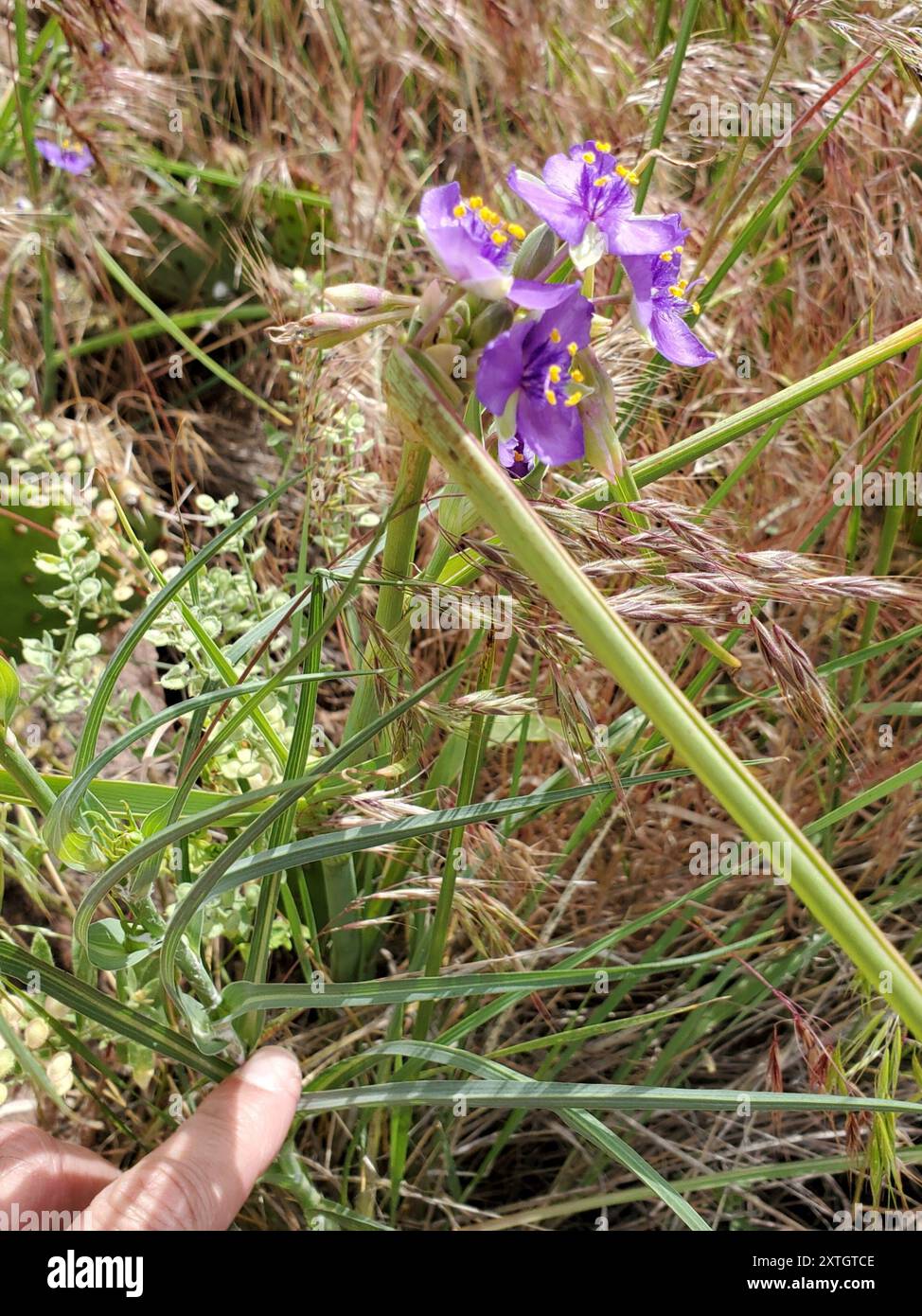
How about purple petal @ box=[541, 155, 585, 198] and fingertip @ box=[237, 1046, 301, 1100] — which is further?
fingertip @ box=[237, 1046, 301, 1100]

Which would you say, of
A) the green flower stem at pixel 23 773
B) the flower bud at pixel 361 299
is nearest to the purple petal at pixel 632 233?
the flower bud at pixel 361 299

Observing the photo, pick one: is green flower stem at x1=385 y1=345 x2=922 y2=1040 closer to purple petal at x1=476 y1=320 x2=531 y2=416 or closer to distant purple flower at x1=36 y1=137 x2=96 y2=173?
purple petal at x1=476 y1=320 x2=531 y2=416

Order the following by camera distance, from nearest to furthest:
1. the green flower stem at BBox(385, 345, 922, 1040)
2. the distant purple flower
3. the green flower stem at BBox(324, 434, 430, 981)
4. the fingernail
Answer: the green flower stem at BBox(385, 345, 922, 1040), the green flower stem at BBox(324, 434, 430, 981), the fingernail, the distant purple flower

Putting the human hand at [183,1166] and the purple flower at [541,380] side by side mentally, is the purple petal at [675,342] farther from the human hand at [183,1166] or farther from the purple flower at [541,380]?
the human hand at [183,1166]

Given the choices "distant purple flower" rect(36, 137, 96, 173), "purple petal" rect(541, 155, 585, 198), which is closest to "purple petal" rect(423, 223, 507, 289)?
"purple petal" rect(541, 155, 585, 198)

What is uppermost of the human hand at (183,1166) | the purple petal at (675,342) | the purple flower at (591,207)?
the purple flower at (591,207)
